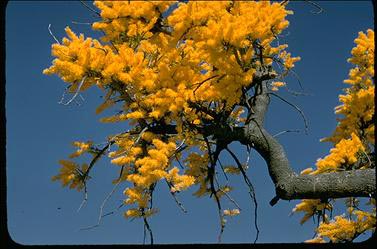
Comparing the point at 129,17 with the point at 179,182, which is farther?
the point at 179,182

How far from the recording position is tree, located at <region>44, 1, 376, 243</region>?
551 cm

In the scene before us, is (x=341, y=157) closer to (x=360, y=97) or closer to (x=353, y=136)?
(x=353, y=136)

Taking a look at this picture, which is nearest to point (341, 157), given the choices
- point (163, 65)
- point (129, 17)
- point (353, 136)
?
point (353, 136)

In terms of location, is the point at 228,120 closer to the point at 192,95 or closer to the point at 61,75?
the point at 192,95

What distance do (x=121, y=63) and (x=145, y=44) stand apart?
2.02ft

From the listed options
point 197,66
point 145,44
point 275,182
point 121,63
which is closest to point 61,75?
point 121,63

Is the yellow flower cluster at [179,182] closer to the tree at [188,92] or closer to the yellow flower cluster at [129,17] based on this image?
the tree at [188,92]

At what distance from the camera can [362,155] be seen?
6.97m

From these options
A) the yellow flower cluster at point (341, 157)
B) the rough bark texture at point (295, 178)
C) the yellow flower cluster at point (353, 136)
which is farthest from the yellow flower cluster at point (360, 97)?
the rough bark texture at point (295, 178)

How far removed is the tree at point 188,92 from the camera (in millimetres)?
5508

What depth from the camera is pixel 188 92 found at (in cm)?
590

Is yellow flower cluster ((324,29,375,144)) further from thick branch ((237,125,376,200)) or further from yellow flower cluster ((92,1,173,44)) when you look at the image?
yellow flower cluster ((92,1,173,44))
